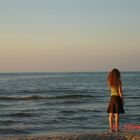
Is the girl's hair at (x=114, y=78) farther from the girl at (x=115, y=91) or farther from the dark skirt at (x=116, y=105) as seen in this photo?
the dark skirt at (x=116, y=105)

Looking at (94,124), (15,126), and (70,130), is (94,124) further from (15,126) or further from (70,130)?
(15,126)

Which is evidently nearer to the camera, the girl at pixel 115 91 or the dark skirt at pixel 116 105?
the girl at pixel 115 91

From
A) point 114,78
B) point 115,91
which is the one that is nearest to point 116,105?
point 115,91

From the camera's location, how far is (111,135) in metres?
10.5

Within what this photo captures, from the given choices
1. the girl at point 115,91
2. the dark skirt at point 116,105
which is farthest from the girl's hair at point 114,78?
the dark skirt at point 116,105

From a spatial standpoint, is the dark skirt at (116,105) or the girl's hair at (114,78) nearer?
the girl's hair at (114,78)

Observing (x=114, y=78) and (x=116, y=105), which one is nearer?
(x=114, y=78)

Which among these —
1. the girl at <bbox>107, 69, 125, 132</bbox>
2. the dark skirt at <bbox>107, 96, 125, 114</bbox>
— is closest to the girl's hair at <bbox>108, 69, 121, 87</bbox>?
the girl at <bbox>107, 69, 125, 132</bbox>

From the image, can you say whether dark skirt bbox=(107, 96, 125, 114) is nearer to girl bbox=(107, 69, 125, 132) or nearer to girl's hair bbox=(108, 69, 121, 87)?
girl bbox=(107, 69, 125, 132)

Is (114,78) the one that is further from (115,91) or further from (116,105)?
(116,105)

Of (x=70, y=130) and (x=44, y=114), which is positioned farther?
(x=44, y=114)

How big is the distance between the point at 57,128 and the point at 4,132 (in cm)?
214

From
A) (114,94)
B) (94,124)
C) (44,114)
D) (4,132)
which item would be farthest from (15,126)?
(114,94)

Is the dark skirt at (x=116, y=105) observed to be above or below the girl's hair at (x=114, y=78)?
below
